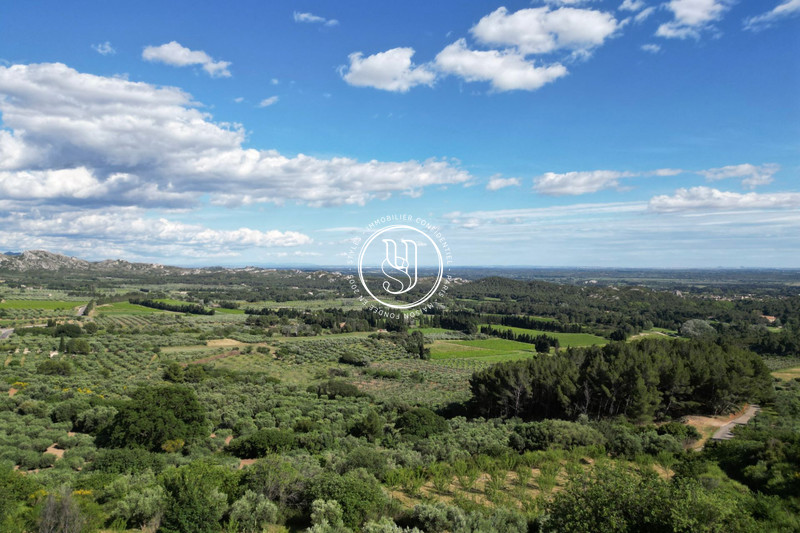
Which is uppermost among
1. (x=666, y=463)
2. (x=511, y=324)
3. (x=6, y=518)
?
(x=6, y=518)

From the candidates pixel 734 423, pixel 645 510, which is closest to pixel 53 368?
pixel 645 510

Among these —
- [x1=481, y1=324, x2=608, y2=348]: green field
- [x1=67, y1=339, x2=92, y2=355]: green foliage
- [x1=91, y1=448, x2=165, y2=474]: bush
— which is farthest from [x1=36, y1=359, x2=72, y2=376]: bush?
[x1=481, y1=324, x2=608, y2=348]: green field

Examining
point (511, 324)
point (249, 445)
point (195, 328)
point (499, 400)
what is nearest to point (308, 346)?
point (195, 328)

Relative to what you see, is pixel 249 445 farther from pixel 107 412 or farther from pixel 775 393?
pixel 775 393

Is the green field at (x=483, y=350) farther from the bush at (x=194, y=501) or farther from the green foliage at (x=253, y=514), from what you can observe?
the green foliage at (x=253, y=514)

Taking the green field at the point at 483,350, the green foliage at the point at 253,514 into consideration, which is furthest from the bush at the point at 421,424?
the green field at the point at 483,350

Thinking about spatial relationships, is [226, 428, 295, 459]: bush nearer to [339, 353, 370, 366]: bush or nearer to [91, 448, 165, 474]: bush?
[91, 448, 165, 474]: bush
